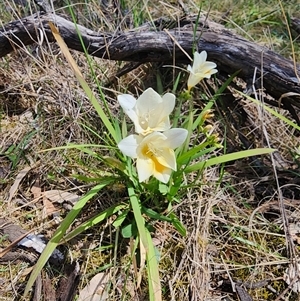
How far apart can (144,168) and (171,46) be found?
30.5 inches

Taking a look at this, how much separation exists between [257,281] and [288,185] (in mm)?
386

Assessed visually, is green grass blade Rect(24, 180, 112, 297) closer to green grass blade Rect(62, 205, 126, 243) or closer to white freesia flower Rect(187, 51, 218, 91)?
green grass blade Rect(62, 205, 126, 243)

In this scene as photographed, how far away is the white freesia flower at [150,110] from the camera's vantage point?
1.10m

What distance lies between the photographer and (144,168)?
1070 millimetres

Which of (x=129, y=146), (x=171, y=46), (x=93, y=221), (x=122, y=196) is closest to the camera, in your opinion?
(x=129, y=146)

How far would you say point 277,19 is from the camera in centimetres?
248

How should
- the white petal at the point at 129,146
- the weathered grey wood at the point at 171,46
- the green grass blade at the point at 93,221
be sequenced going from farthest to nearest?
the weathered grey wood at the point at 171,46, the green grass blade at the point at 93,221, the white petal at the point at 129,146

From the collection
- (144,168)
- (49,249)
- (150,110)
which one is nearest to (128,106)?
(150,110)

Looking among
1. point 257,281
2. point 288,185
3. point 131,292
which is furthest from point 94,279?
point 288,185

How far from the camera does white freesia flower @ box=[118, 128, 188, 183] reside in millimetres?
1051

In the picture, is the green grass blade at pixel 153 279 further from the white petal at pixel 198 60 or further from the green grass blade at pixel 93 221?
the white petal at pixel 198 60

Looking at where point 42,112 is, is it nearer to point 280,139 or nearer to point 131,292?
point 131,292

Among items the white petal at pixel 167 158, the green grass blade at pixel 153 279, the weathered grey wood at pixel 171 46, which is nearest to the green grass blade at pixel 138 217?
the green grass blade at pixel 153 279

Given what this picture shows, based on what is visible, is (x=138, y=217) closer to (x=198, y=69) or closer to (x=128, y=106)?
(x=128, y=106)
